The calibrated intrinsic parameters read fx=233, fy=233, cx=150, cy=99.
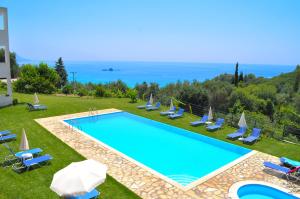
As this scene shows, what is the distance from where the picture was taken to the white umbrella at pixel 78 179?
5398 mm

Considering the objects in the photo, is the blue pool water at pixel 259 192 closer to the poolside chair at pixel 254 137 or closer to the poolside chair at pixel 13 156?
the poolside chair at pixel 254 137

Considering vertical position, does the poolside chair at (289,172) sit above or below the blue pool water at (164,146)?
above

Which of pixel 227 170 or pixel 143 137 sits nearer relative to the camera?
pixel 227 170

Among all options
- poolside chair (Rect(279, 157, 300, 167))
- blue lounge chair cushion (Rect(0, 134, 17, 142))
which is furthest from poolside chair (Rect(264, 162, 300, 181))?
blue lounge chair cushion (Rect(0, 134, 17, 142))

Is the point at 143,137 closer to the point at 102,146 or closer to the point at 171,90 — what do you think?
the point at 102,146

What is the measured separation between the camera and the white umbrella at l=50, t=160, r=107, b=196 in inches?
213

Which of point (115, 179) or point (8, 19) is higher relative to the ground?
point (8, 19)

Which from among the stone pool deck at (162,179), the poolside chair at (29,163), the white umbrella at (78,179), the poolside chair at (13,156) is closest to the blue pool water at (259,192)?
the stone pool deck at (162,179)

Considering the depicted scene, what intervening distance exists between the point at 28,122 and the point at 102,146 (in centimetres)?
673

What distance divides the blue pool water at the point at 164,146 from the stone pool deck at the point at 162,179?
1.04m

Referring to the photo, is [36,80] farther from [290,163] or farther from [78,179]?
[290,163]

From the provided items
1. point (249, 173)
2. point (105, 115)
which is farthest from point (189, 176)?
point (105, 115)

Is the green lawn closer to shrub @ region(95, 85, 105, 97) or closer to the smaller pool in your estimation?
the smaller pool

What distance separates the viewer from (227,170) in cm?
963
